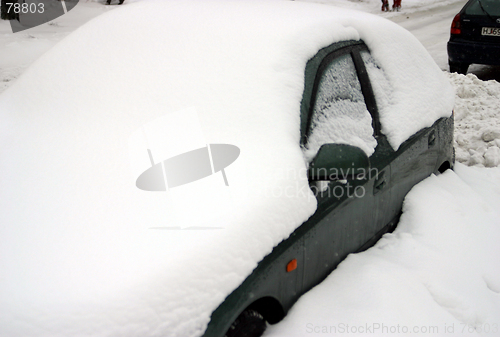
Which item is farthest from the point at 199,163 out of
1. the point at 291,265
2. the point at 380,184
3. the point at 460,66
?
the point at 460,66

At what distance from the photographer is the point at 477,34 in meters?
6.84

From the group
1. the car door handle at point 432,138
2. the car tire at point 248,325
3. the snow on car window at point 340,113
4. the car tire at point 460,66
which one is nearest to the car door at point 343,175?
the snow on car window at point 340,113

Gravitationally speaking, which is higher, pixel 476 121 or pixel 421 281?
pixel 421 281

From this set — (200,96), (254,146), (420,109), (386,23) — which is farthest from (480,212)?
(200,96)

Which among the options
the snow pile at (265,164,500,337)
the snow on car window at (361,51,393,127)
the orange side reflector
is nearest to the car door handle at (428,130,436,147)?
the snow pile at (265,164,500,337)

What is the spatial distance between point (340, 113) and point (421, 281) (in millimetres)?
930

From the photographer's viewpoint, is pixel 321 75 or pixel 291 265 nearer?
pixel 291 265

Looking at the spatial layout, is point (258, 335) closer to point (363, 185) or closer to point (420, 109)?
point (363, 185)

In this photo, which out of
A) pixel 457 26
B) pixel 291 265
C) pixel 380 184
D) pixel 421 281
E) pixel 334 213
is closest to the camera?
pixel 291 265

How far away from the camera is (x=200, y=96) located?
1.96 metres

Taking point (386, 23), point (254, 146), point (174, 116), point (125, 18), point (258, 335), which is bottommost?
point (258, 335)

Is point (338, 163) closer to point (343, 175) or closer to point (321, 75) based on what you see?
point (343, 175)

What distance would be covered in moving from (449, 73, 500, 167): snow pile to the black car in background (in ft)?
3.60

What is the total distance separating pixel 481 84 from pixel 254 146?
17.2 ft
